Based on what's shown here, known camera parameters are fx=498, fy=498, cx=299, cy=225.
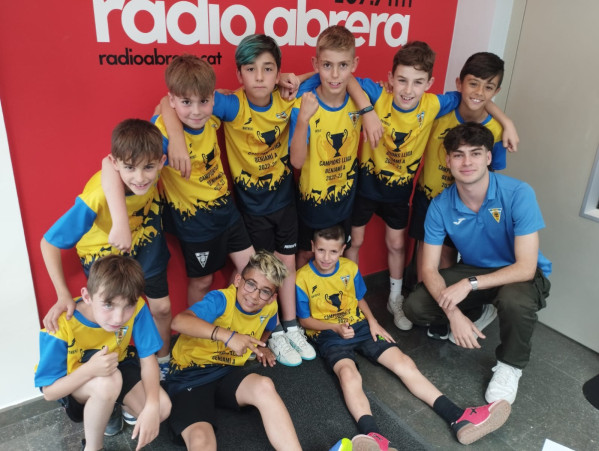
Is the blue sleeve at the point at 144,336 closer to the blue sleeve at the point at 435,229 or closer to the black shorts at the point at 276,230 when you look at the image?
the black shorts at the point at 276,230

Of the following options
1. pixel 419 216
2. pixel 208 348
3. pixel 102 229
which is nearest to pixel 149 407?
pixel 208 348

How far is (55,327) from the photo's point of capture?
1.57 meters

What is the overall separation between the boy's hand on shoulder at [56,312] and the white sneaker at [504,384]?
1696mm

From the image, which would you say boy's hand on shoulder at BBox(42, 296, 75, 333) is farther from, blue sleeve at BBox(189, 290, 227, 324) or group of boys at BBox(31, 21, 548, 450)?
blue sleeve at BBox(189, 290, 227, 324)

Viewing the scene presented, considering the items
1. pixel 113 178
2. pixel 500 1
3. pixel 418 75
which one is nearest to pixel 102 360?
pixel 113 178

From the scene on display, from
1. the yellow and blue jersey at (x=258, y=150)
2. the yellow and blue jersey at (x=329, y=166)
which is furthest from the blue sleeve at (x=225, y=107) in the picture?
the yellow and blue jersey at (x=329, y=166)

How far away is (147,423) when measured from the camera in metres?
1.59

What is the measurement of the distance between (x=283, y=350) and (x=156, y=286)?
0.68m

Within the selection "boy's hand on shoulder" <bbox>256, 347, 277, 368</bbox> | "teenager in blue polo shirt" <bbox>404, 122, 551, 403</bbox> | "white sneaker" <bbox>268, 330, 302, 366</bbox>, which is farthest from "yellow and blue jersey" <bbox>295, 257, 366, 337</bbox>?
"teenager in blue polo shirt" <bbox>404, 122, 551, 403</bbox>

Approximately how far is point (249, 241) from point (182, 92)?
2.46ft

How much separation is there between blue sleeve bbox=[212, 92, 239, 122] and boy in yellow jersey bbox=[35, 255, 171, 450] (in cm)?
71

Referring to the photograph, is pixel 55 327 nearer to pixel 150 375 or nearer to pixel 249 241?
pixel 150 375

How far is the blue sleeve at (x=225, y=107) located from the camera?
1942 millimetres

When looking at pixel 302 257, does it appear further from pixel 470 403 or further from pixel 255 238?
pixel 470 403
